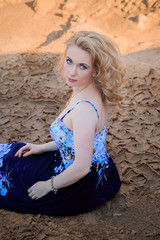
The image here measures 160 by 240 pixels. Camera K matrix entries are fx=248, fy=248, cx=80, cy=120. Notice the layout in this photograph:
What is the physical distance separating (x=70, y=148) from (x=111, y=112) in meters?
1.53

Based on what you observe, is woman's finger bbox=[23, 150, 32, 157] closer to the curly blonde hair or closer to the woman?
the woman

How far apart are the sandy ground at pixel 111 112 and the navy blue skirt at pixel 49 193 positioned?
0.07m

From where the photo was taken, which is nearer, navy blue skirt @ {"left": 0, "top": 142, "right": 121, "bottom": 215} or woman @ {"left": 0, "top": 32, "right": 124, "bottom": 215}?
woman @ {"left": 0, "top": 32, "right": 124, "bottom": 215}

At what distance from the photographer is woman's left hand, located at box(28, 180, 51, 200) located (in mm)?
1574

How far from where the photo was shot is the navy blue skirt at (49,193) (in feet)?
5.35

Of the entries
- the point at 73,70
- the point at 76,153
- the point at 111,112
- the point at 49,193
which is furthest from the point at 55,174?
the point at 111,112

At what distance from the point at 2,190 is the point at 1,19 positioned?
17.7 feet

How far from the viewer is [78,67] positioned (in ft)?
4.62

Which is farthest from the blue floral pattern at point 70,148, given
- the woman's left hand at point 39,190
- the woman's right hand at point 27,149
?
the woman's right hand at point 27,149

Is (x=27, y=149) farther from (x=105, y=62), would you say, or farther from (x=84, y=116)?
(x=105, y=62)

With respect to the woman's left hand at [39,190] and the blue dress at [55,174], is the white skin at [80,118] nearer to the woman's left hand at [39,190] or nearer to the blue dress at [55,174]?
the woman's left hand at [39,190]

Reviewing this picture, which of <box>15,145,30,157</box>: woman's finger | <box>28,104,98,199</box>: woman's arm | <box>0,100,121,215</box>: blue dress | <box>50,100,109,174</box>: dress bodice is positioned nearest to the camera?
<box>28,104,98,199</box>: woman's arm

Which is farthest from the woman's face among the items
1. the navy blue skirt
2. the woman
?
the navy blue skirt

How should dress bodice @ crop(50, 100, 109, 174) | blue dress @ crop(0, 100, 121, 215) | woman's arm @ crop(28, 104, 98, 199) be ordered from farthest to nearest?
blue dress @ crop(0, 100, 121, 215) < dress bodice @ crop(50, 100, 109, 174) < woman's arm @ crop(28, 104, 98, 199)
